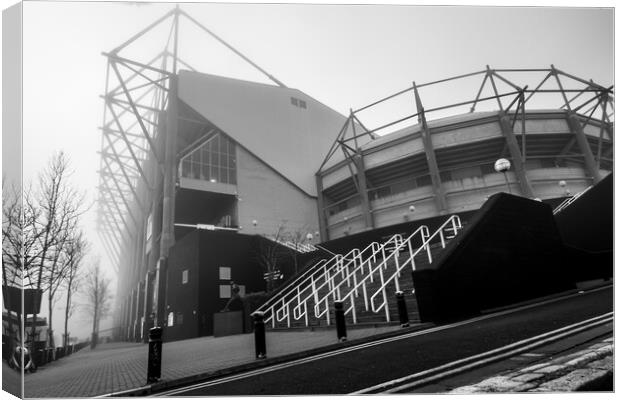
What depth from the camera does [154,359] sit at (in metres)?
4.75

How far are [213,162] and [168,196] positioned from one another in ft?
17.1

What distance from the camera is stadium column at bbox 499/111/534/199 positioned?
86.9 ft

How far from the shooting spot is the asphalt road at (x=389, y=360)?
3.52 meters

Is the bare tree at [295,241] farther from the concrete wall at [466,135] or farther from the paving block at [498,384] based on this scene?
the paving block at [498,384]

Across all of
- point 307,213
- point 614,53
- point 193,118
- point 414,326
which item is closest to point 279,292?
point 414,326

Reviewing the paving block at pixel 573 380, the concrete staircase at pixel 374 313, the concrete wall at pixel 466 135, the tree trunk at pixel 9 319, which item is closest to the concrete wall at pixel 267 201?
the concrete wall at pixel 466 135

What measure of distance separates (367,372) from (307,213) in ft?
102

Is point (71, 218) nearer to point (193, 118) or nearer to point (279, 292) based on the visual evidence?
point (279, 292)

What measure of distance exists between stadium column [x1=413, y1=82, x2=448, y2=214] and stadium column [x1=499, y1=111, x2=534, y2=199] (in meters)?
5.47

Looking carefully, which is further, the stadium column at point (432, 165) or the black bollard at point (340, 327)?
the stadium column at point (432, 165)

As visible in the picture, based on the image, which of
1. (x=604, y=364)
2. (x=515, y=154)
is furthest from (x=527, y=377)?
(x=515, y=154)

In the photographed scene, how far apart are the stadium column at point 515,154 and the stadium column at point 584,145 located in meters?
3.79

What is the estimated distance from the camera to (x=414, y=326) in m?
6.54

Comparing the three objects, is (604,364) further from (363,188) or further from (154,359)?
(363,188)
